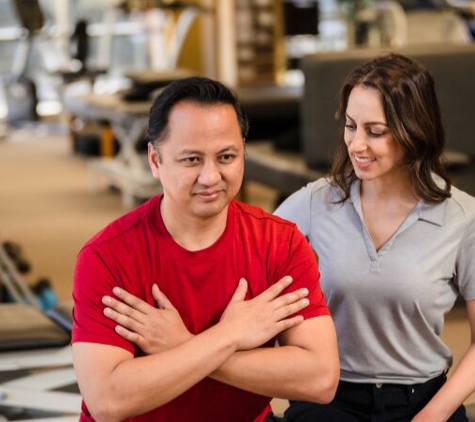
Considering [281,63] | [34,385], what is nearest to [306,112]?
[34,385]

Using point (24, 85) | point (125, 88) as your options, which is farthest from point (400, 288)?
point (24, 85)

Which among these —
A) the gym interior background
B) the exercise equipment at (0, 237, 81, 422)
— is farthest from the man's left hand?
the gym interior background

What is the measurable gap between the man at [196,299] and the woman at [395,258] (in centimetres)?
22

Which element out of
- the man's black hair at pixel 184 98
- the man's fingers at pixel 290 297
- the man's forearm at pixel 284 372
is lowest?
the man's forearm at pixel 284 372

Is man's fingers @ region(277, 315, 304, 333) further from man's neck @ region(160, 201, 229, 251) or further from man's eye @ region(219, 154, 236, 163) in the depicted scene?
man's eye @ region(219, 154, 236, 163)

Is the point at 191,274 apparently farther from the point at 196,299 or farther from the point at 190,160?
the point at 190,160

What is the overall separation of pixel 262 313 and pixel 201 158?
0.29 m

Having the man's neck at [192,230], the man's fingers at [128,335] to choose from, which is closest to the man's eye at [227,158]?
the man's neck at [192,230]

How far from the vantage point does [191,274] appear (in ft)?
5.72

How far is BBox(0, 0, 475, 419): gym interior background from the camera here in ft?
18.0

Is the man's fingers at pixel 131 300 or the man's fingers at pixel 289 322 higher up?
the man's fingers at pixel 131 300

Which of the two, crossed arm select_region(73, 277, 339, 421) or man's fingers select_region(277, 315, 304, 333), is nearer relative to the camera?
crossed arm select_region(73, 277, 339, 421)

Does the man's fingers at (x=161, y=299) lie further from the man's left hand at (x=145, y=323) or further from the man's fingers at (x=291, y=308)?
the man's fingers at (x=291, y=308)

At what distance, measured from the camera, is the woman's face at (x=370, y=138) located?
1950mm
